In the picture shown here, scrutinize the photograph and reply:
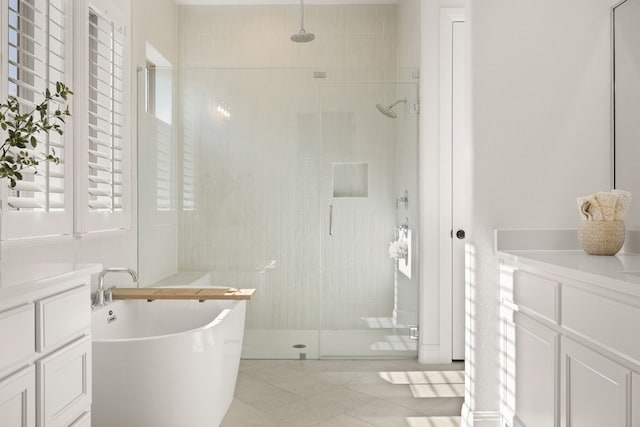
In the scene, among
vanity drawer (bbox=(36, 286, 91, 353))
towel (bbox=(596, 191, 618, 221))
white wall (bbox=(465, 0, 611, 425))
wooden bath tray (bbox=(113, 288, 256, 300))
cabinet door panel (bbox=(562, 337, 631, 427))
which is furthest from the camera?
wooden bath tray (bbox=(113, 288, 256, 300))

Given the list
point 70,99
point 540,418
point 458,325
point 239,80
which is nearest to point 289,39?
point 239,80

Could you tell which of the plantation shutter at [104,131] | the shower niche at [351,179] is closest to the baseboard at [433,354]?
the shower niche at [351,179]

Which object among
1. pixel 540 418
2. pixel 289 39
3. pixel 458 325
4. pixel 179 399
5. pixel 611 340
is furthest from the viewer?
pixel 289 39

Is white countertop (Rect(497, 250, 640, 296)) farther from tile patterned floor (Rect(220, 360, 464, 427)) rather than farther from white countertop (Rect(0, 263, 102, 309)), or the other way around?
white countertop (Rect(0, 263, 102, 309))

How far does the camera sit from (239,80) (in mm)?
3658

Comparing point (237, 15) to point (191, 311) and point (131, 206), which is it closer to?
point (131, 206)

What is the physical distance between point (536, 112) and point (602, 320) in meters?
1.12

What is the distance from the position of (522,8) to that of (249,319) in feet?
8.65

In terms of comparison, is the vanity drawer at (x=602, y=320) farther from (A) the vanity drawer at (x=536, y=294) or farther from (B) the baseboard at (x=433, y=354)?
(B) the baseboard at (x=433, y=354)

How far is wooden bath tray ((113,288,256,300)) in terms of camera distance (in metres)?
2.81

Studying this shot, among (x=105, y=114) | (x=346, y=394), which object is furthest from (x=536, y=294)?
(x=105, y=114)

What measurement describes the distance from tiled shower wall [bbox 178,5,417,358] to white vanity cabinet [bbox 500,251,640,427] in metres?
1.50

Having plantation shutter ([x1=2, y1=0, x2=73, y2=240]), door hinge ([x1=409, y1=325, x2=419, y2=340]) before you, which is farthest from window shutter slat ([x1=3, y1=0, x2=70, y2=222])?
door hinge ([x1=409, y1=325, x2=419, y2=340])

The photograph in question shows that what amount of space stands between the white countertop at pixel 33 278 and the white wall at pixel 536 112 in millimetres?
1645
